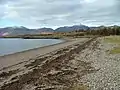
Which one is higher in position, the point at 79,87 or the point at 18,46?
the point at 79,87

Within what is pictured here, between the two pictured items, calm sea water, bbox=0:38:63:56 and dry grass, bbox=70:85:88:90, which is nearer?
dry grass, bbox=70:85:88:90

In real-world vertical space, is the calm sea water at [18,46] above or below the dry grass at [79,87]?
below

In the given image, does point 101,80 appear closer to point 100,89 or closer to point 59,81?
point 100,89

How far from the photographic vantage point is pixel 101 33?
188500 mm

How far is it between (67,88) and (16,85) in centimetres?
458

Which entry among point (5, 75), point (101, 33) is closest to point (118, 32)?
point (101, 33)

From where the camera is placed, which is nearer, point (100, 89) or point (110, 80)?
point (100, 89)

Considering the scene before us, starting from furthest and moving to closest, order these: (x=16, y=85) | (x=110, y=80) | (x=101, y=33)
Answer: (x=101, y=33) < (x=16, y=85) < (x=110, y=80)

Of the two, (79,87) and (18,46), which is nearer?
(79,87)

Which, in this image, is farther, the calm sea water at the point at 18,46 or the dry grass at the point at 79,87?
the calm sea water at the point at 18,46

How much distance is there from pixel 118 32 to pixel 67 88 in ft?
513

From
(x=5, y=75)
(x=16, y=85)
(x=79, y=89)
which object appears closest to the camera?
(x=79, y=89)

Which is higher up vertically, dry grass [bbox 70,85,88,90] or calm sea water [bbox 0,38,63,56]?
dry grass [bbox 70,85,88,90]

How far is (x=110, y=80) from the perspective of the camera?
51.1 ft
